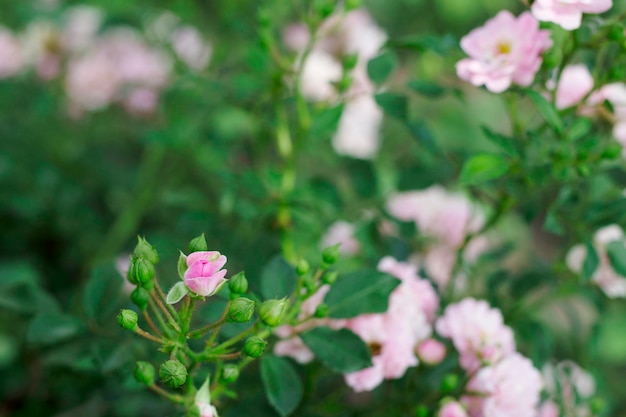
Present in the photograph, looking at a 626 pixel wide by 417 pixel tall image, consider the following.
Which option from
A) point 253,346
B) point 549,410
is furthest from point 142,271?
point 549,410

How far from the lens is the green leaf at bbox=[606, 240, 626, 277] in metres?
0.89

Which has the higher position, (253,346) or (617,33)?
(617,33)

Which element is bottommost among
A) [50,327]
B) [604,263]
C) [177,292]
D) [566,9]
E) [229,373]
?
[604,263]

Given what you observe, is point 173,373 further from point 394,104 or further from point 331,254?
point 394,104

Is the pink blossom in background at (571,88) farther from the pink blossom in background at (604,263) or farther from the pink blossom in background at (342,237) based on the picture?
the pink blossom in background at (342,237)

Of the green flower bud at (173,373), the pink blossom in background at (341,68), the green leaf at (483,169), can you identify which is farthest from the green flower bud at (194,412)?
the pink blossom in background at (341,68)

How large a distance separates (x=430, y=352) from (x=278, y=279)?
0.22 metres

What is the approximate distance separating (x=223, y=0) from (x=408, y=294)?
3.34 ft

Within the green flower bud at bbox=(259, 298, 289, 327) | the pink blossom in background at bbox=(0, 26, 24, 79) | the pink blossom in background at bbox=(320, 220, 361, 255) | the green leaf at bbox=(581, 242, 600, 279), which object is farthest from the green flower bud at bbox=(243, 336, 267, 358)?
the pink blossom in background at bbox=(0, 26, 24, 79)

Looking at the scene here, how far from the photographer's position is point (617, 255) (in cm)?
90

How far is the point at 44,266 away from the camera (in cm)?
167

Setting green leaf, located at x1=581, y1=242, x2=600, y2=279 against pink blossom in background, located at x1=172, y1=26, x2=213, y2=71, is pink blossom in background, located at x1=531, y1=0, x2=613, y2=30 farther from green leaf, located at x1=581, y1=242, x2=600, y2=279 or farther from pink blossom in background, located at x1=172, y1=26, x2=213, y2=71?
pink blossom in background, located at x1=172, y1=26, x2=213, y2=71

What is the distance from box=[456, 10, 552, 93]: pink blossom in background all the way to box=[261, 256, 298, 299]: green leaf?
313mm

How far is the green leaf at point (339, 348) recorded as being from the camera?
0.74 m
